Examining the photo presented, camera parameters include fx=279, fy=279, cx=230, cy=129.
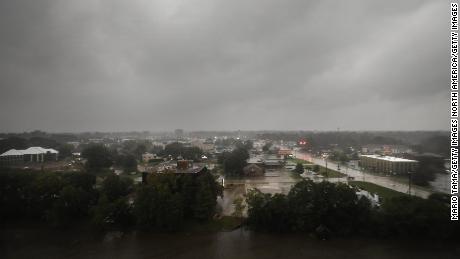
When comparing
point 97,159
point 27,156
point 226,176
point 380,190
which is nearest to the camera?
point 380,190

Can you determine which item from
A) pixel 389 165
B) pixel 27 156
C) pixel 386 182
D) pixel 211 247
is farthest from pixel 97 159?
pixel 389 165

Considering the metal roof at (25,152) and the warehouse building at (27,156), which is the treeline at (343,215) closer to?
the warehouse building at (27,156)

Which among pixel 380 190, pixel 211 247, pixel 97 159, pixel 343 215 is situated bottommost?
pixel 211 247

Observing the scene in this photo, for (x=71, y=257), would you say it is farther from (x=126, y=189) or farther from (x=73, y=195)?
(x=126, y=189)

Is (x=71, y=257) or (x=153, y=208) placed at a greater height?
(x=153, y=208)

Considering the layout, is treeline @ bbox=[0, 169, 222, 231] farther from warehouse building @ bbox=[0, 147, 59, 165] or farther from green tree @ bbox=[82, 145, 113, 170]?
green tree @ bbox=[82, 145, 113, 170]

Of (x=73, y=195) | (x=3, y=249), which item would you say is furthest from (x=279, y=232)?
(x=3, y=249)

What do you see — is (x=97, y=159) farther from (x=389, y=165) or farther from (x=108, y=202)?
(x=389, y=165)
